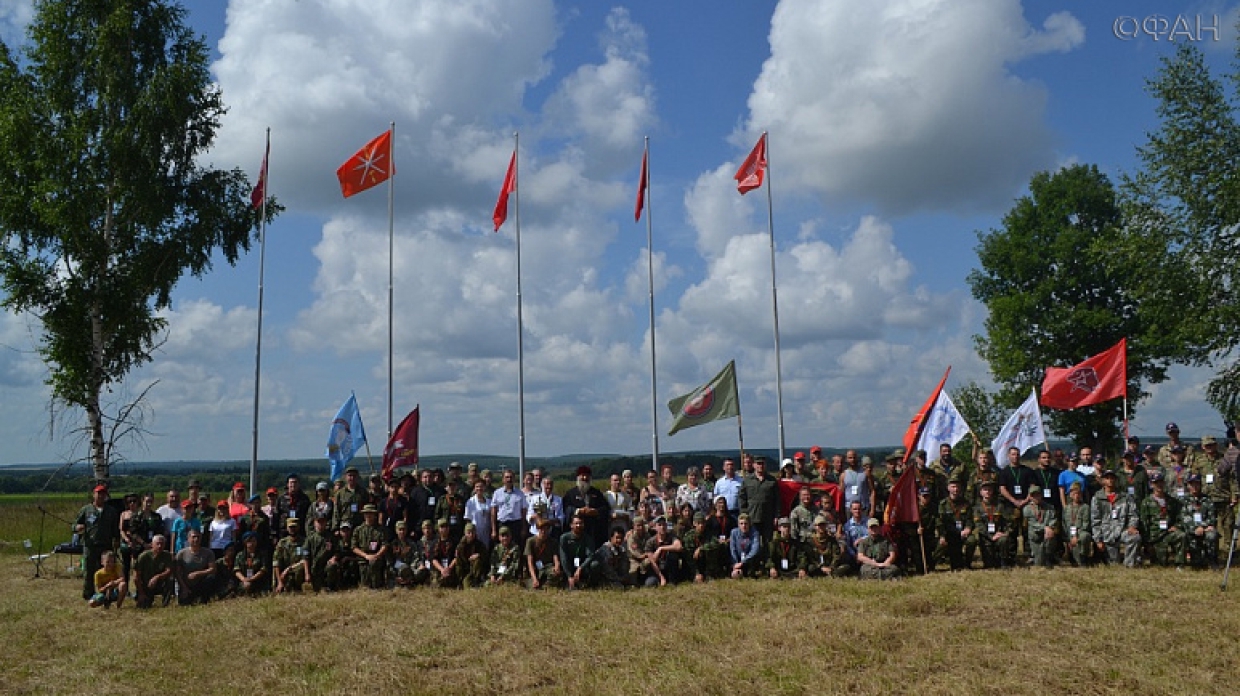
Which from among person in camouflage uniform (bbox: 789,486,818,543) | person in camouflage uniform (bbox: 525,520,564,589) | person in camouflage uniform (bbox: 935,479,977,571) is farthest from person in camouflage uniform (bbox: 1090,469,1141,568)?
person in camouflage uniform (bbox: 525,520,564,589)

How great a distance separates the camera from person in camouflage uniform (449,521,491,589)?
1490 centimetres

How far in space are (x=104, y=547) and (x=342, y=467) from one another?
4.93m

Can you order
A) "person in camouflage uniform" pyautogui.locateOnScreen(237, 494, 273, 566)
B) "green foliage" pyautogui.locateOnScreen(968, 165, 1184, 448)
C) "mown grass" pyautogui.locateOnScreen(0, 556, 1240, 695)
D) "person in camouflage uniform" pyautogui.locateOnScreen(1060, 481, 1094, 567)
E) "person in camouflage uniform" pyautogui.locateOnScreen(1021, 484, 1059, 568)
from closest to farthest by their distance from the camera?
"mown grass" pyautogui.locateOnScreen(0, 556, 1240, 695), "person in camouflage uniform" pyautogui.locateOnScreen(1060, 481, 1094, 567), "person in camouflage uniform" pyautogui.locateOnScreen(1021, 484, 1059, 568), "person in camouflage uniform" pyautogui.locateOnScreen(237, 494, 273, 566), "green foliage" pyautogui.locateOnScreen(968, 165, 1184, 448)

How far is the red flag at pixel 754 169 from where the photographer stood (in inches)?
865

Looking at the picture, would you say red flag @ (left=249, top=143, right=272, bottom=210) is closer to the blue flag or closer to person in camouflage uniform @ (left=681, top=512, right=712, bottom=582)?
the blue flag

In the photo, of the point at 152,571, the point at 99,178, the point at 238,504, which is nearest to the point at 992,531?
the point at 238,504

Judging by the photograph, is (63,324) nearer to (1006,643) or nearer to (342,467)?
(342,467)

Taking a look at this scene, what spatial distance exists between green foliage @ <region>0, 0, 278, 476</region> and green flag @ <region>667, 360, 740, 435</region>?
13212mm

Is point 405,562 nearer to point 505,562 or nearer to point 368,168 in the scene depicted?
point 505,562

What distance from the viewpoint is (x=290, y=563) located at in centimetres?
1528

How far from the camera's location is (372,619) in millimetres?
12344

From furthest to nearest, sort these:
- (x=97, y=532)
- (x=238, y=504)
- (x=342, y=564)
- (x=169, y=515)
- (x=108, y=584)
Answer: (x=238, y=504) → (x=169, y=515) → (x=97, y=532) → (x=342, y=564) → (x=108, y=584)

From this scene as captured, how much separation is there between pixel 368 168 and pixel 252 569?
10821 mm

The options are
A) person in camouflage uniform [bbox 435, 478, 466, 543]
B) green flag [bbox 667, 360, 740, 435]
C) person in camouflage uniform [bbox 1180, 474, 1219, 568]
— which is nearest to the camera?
person in camouflage uniform [bbox 1180, 474, 1219, 568]
